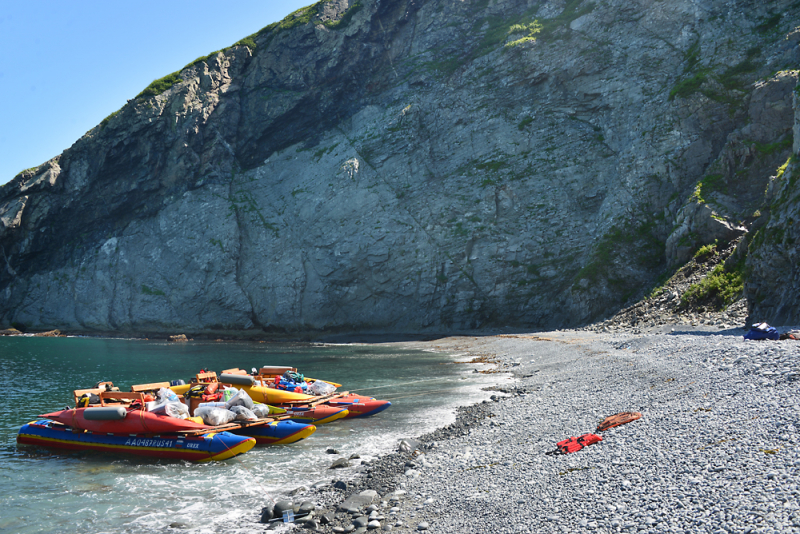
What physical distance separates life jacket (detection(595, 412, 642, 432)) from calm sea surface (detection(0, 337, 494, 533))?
616 centimetres

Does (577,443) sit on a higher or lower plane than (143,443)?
higher

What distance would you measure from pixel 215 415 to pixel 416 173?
144 ft

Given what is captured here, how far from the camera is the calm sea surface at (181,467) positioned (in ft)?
33.8

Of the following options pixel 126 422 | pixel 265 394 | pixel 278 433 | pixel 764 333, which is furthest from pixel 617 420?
pixel 126 422

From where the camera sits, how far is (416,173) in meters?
55.3

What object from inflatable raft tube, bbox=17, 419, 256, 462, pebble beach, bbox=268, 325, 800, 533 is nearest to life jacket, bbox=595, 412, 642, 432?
pebble beach, bbox=268, 325, 800, 533

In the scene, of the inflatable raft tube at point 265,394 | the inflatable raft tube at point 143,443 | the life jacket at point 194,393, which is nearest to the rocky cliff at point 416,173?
the inflatable raft tube at point 265,394

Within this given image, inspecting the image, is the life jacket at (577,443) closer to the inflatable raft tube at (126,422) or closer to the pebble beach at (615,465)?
the pebble beach at (615,465)

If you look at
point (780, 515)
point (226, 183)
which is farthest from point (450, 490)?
point (226, 183)

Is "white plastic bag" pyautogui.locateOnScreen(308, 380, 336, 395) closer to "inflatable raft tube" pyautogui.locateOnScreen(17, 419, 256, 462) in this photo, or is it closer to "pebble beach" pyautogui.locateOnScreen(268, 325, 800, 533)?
"inflatable raft tube" pyautogui.locateOnScreen(17, 419, 256, 462)

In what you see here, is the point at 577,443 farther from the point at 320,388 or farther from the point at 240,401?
the point at 320,388

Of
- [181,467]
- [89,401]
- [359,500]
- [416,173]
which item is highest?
[416,173]

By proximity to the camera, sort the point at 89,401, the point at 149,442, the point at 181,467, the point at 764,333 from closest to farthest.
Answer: the point at 181,467
the point at 149,442
the point at 764,333
the point at 89,401

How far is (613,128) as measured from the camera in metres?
47.5
